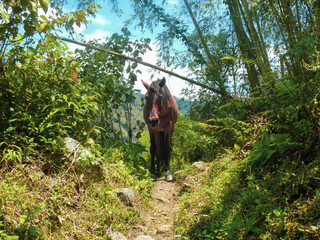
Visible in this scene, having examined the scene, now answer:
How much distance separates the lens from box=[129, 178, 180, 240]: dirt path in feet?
11.0

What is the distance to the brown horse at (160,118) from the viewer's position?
220 inches

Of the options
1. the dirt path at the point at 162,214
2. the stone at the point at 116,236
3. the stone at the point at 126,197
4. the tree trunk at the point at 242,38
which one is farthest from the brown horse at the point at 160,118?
the stone at the point at 116,236

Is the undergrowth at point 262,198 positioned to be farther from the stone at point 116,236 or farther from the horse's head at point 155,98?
the horse's head at point 155,98

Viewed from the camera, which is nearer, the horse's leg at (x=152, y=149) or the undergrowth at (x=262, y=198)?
the undergrowth at (x=262, y=198)

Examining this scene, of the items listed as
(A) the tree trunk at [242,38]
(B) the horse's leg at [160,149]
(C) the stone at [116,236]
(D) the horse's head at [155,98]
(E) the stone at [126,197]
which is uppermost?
(A) the tree trunk at [242,38]

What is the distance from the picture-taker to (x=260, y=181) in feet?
10.3

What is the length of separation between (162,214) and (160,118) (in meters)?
2.34

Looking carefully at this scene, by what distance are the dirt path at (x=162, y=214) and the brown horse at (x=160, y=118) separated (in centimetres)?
57

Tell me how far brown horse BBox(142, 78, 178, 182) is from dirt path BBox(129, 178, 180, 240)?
571 mm

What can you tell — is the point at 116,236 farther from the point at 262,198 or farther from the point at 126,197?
the point at 262,198

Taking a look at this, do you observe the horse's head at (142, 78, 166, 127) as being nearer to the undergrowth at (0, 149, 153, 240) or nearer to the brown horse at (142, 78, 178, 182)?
the brown horse at (142, 78, 178, 182)

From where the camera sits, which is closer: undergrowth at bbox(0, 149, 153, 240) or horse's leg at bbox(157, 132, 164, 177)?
undergrowth at bbox(0, 149, 153, 240)

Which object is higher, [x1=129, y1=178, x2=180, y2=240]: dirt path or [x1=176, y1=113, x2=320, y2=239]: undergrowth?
[x1=176, y1=113, x2=320, y2=239]: undergrowth

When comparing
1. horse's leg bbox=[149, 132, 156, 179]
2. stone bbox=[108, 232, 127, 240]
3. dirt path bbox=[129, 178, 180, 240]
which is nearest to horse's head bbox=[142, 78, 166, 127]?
horse's leg bbox=[149, 132, 156, 179]
